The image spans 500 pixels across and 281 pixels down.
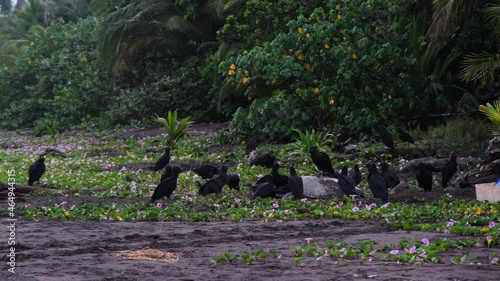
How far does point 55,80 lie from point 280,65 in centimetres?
1657

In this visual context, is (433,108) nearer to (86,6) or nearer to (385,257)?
(385,257)

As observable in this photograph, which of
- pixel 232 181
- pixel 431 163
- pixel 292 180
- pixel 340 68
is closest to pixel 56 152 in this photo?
pixel 340 68

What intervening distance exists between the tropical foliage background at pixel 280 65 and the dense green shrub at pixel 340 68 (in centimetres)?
2

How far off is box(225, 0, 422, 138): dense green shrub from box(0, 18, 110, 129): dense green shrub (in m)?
12.5

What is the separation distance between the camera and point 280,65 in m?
17.5

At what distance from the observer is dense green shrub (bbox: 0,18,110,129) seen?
2958 cm

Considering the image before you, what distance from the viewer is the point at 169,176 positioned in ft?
36.2

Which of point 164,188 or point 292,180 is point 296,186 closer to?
point 292,180

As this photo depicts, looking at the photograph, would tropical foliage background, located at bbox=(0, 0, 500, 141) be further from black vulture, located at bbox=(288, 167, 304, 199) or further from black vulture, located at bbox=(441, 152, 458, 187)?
black vulture, located at bbox=(288, 167, 304, 199)

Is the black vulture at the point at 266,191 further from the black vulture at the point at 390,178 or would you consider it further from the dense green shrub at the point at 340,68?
the dense green shrub at the point at 340,68

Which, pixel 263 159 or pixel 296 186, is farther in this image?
pixel 263 159

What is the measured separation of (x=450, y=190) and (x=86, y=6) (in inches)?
1349

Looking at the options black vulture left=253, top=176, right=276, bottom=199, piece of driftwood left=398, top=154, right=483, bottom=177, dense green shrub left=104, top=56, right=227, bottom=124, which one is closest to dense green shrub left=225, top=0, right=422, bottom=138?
piece of driftwood left=398, top=154, right=483, bottom=177

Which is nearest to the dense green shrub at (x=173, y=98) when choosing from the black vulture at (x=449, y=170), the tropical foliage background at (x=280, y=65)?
the tropical foliage background at (x=280, y=65)
